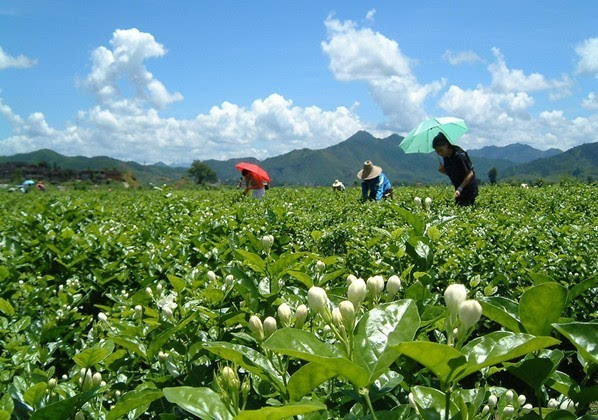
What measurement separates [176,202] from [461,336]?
6726 millimetres

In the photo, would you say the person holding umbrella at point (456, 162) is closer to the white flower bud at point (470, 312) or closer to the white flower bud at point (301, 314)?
the white flower bud at point (301, 314)

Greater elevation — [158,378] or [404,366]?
[404,366]

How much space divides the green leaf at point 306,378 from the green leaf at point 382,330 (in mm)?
94

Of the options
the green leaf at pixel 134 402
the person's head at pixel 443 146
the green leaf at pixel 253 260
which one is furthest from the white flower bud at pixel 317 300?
the person's head at pixel 443 146

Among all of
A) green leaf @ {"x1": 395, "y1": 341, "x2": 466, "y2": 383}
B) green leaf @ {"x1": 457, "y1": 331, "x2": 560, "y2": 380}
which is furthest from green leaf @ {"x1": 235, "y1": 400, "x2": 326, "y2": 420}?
green leaf @ {"x1": 457, "y1": 331, "x2": 560, "y2": 380}

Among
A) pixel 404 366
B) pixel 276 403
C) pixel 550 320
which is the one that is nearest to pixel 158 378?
pixel 276 403

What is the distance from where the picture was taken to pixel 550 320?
1.01 m

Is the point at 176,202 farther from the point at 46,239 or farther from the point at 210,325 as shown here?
the point at 210,325

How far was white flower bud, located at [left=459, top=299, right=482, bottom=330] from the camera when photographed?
0.90m

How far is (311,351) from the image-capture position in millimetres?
909

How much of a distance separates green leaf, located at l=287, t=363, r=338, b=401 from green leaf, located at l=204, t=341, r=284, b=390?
0.10 m

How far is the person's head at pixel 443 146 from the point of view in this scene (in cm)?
729

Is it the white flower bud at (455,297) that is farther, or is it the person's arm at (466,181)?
the person's arm at (466,181)

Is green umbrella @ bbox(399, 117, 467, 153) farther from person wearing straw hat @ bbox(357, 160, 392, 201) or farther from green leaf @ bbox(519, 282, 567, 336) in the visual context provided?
green leaf @ bbox(519, 282, 567, 336)
